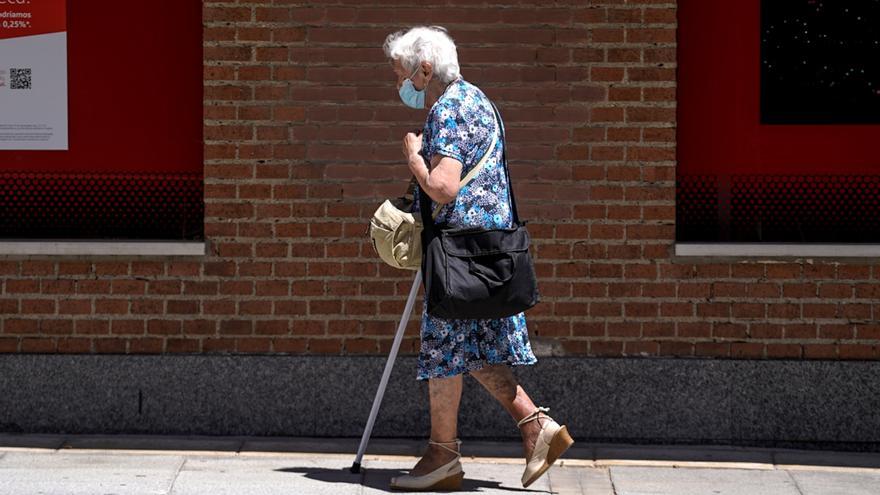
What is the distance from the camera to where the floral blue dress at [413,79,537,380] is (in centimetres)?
679

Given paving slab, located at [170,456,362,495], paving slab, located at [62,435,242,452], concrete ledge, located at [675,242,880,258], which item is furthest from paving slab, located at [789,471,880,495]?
paving slab, located at [62,435,242,452]

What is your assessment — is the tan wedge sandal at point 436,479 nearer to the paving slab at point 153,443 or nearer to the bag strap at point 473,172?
the bag strap at point 473,172

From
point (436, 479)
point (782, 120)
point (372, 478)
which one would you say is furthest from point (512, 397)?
point (782, 120)

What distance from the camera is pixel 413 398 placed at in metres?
8.15

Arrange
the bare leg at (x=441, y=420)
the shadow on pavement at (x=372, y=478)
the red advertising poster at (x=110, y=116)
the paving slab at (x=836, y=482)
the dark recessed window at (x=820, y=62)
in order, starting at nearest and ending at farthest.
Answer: the bare leg at (x=441, y=420) → the shadow on pavement at (x=372, y=478) → the paving slab at (x=836, y=482) → the dark recessed window at (x=820, y=62) → the red advertising poster at (x=110, y=116)

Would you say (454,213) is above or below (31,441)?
above

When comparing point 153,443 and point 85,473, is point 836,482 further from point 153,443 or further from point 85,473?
point 85,473

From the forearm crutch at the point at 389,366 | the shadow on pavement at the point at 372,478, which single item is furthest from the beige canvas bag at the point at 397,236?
the shadow on pavement at the point at 372,478

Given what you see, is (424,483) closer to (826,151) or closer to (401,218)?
(401,218)

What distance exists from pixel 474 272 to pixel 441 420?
714 mm

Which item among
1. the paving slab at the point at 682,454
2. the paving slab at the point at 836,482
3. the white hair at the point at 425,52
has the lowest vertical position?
the paving slab at the point at 836,482

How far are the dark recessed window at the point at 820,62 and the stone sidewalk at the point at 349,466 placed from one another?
1665 mm

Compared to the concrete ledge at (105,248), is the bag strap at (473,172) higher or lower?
higher

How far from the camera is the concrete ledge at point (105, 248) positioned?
8.12 m
